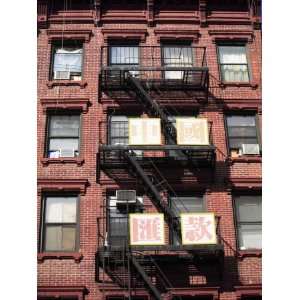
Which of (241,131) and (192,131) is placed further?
(241,131)

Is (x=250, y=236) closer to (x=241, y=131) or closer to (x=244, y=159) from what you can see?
(x=244, y=159)

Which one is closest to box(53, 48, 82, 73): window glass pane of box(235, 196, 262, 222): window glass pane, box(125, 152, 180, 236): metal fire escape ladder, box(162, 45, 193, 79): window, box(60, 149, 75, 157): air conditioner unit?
box(162, 45, 193, 79): window

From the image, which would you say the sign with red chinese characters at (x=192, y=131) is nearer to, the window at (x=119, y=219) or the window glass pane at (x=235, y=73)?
the window at (x=119, y=219)

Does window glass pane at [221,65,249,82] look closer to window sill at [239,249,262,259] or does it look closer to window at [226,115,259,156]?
window at [226,115,259,156]

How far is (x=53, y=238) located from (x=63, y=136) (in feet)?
10.6

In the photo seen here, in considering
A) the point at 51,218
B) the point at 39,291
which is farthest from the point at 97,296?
the point at 51,218

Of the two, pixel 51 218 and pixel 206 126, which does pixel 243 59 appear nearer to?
pixel 206 126

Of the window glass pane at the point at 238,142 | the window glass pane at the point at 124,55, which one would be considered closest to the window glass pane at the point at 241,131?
the window glass pane at the point at 238,142

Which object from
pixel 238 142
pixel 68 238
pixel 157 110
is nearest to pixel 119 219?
pixel 68 238

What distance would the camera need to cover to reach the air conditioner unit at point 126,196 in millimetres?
13906

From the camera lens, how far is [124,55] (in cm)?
1675

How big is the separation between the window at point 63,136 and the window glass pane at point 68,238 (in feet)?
7.57

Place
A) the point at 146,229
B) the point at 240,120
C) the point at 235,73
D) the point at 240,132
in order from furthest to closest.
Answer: the point at 235,73 < the point at 240,120 < the point at 240,132 < the point at 146,229

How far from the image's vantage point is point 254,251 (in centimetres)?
1380
